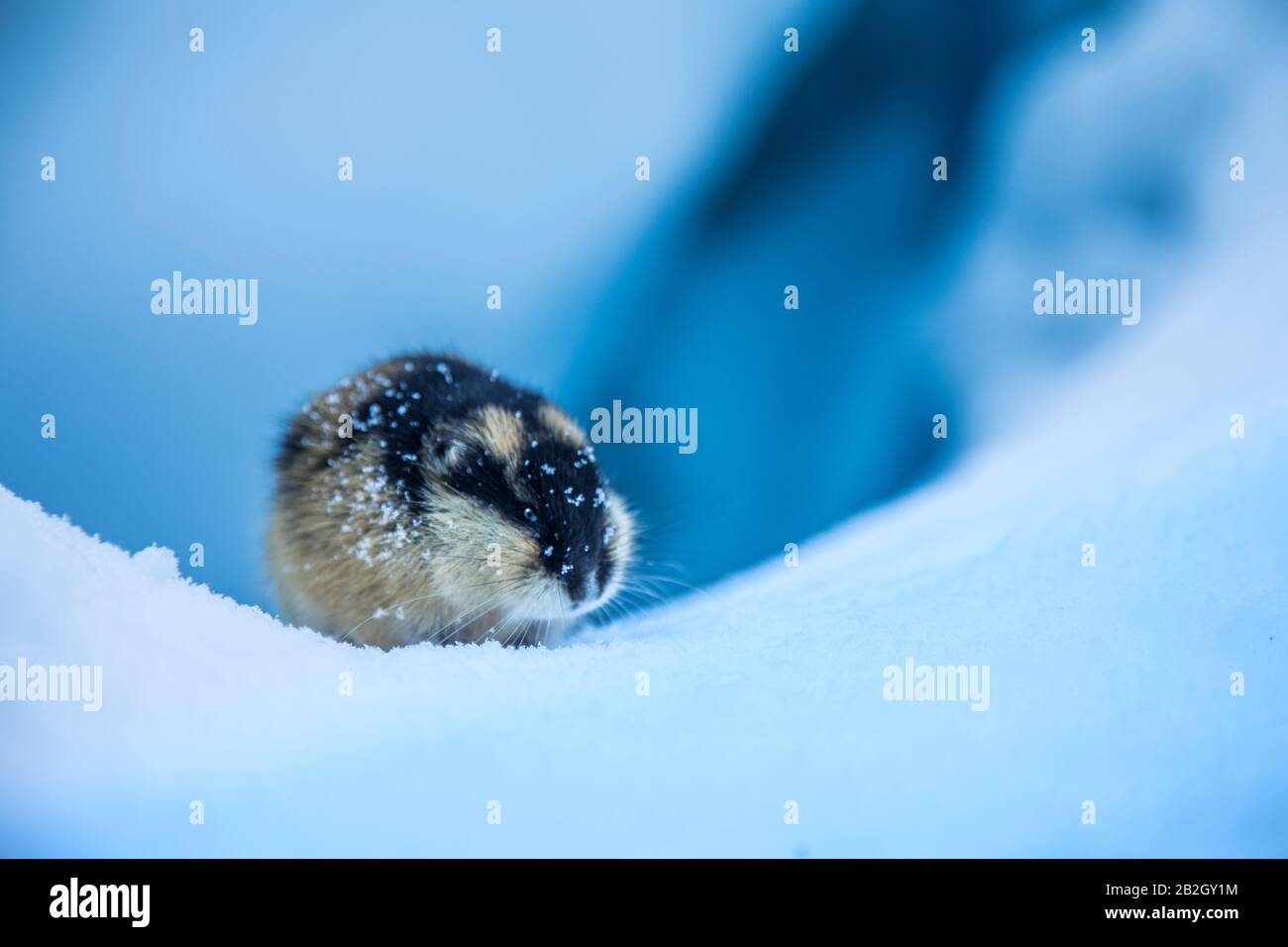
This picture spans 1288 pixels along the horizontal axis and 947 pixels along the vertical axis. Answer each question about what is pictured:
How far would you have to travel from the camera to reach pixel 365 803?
0.73 meters

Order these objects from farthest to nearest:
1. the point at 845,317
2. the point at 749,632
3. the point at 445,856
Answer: the point at 845,317 < the point at 749,632 < the point at 445,856

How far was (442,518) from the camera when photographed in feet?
3.84

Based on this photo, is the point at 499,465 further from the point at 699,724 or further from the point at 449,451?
the point at 699,724

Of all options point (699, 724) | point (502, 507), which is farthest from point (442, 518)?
point (699, 724)

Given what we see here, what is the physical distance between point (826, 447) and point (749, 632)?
0.88 metres

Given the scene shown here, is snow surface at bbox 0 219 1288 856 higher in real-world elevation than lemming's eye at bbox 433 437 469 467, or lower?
lower

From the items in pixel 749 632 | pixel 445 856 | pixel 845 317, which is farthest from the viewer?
pixel 845 317

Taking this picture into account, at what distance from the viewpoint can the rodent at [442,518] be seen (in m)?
1.15

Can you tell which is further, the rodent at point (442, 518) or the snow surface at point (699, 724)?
the rodent at point (442, 518)

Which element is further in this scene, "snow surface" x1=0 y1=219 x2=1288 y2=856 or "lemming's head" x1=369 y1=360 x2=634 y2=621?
"lemming's head" x1=369 y1=360 x2=634 y2=621

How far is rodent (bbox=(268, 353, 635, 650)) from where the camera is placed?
3.77 feet

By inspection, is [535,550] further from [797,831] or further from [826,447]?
[826,447]

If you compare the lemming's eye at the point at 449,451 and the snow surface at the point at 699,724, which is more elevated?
the lemming's eye at the point at 449,451
